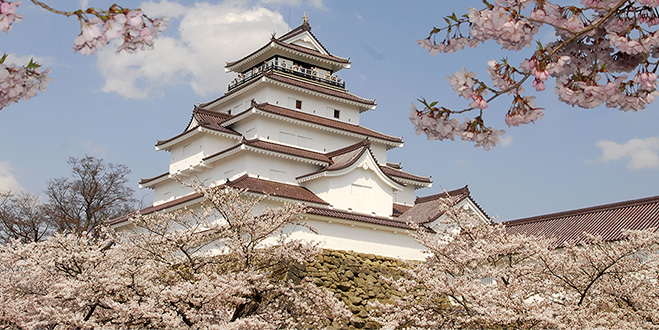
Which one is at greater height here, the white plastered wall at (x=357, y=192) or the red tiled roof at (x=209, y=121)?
the red tiled roof at (x=209, y=121)

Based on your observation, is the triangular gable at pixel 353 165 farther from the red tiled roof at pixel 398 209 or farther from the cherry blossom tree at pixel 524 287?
the cherry blossom tree at pixel 524 287

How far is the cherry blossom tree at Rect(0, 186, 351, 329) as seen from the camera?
43.3 ft

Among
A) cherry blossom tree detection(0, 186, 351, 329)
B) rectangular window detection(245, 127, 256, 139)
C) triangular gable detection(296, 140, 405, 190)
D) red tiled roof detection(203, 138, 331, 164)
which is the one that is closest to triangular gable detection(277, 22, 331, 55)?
rectangular window detection(245, 127, 256, 139)

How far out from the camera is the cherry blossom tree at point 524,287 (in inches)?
529

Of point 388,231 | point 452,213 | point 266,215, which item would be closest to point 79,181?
point 388,231

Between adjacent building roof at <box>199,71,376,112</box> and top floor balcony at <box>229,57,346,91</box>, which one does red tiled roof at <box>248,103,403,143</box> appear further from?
top floor balcony at <box>229,57,346,91</box>

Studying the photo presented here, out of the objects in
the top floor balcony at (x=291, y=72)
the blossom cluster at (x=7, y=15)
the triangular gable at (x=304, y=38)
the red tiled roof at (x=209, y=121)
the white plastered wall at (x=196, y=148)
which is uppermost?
the triangular gable at (x=304, y=38)

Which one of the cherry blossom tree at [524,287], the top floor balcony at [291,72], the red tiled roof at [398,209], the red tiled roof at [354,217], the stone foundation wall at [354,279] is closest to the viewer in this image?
the cherry blossom tree at [524,287]

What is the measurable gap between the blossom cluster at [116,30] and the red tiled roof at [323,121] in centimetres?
2372

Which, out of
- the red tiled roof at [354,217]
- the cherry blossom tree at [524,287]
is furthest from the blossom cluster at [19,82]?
the red tiled roof at [354,217]

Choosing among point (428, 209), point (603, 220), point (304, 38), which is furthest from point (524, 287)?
point (304, 38)

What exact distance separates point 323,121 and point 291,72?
3.63 meters

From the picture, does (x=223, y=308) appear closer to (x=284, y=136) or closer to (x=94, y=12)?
(x=94, y=12)

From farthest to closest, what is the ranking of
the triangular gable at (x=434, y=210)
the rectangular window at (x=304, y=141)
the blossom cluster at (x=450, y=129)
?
the rectangular window at (x=304, y=141), the triangular gable at (x=434, y=210), the blossom cluster at (x=450, y=129)
